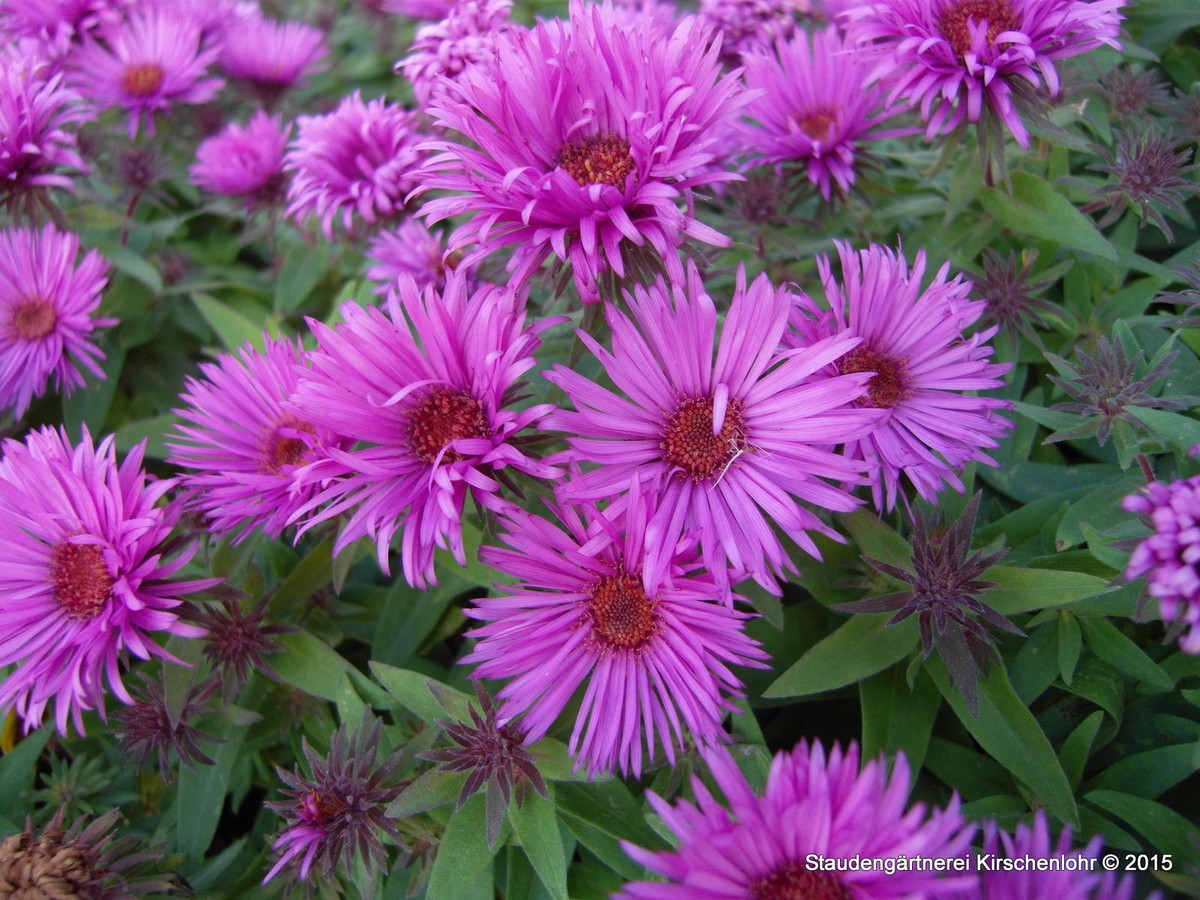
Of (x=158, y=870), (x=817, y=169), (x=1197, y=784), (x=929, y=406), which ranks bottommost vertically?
(x=158, y=870)

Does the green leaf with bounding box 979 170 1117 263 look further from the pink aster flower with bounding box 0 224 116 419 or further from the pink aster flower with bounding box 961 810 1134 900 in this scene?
the pink aster flower with bounding box 0 224 116 419

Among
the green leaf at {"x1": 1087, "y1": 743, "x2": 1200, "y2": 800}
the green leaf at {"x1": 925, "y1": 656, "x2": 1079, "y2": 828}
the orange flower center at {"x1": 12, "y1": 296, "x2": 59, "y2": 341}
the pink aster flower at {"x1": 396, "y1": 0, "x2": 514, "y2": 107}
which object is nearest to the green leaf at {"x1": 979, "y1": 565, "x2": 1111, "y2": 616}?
the green leaf at {"x1": 925, "y1": 656, "x2": 1079, "y2": 828}

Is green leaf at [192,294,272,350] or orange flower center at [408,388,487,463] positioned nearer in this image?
orange flower center at [408,388,487,463]

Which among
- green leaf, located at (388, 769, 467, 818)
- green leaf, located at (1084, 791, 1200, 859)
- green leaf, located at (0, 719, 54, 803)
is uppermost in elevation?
green leaf, located at (1084, 791, 1200, 859)

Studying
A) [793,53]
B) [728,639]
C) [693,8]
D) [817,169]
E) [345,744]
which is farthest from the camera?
[693,8]

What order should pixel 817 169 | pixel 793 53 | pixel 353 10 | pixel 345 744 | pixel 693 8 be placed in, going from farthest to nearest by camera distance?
pixel 353 10
pixel 693 8
pixel 793 53
pixel 817 169
pixel 345 744

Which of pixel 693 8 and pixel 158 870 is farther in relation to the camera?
pixel 693 8

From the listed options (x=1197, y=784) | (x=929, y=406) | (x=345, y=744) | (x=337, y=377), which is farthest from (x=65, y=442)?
(x=1197, y=784)

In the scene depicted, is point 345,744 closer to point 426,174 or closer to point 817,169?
point 426,174
